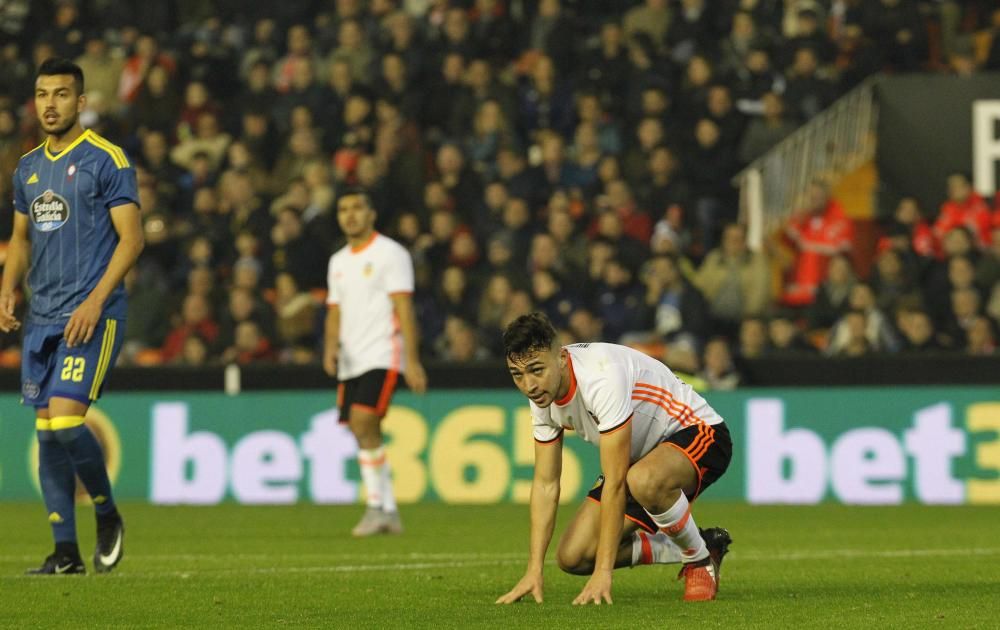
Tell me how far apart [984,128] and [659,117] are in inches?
127

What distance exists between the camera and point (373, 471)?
40.3ft

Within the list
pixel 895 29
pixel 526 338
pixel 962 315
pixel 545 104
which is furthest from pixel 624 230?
pixel 526 338

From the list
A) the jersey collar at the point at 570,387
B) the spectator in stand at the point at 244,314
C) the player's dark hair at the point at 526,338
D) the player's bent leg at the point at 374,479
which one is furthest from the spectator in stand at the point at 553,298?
the player's dark hair at the point at 526,338

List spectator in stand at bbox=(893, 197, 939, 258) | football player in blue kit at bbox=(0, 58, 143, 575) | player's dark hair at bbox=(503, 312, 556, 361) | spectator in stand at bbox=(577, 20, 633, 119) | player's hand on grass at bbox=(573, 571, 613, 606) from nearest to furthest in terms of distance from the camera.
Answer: player's dark hair at bbox=(503, 312, 556, 361)
player's hand on grass at bbox=(573, 571, 613, 606)
football player in blue kit at bbox=(0, 58, 143, 575)
spectator in stand at bbox=(893, 197, 939, 258)
spectator in stand at bbox=(577, 20, 633, 119)

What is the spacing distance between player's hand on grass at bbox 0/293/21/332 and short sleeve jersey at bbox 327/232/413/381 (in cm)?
379

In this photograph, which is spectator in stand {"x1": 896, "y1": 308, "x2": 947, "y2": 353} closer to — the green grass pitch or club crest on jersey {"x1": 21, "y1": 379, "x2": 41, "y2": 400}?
the green grass pitch

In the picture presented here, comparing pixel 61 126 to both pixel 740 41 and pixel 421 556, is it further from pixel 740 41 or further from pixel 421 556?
pixel 740 41

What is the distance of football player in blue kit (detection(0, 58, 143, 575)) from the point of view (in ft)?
27.8

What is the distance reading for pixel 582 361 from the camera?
24.1 ft

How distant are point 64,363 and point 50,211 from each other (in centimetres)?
71

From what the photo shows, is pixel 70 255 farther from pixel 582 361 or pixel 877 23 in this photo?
pixel 877 23

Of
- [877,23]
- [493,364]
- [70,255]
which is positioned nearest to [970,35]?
[877,23]

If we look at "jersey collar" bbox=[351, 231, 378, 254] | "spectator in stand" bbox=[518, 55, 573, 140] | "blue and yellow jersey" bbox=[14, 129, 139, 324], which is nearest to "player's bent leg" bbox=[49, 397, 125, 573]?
"blue and yellow jersey" bbox=[14, 129, 139, 324]

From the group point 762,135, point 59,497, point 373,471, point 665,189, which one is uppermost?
point 762,135
